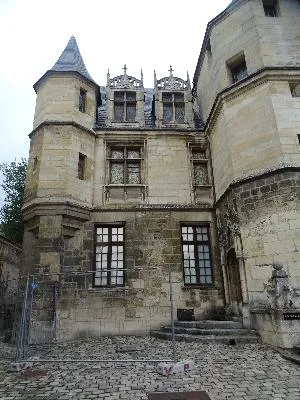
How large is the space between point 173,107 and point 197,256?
270 inches

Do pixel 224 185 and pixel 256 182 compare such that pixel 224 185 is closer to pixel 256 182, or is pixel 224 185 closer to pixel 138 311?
pixel 256 182

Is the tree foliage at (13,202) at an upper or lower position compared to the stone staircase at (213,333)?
upper

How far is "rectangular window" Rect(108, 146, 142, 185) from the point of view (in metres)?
12.2

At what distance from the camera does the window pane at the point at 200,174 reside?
40.7 feet

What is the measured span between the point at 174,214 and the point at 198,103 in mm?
6915

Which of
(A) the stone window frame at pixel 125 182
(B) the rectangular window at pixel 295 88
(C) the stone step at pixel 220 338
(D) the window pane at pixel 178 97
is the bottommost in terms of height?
(C) the stone step at pixel 220 338

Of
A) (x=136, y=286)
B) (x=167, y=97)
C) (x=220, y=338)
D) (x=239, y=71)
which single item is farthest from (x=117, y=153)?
(x=220, y=338)

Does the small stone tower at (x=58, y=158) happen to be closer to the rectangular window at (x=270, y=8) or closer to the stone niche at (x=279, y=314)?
the stone niche at (x=279, y=314)

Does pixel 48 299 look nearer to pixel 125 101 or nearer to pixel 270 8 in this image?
pixel 125 101

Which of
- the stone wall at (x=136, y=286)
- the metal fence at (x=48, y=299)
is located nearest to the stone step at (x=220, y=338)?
the metal fence at (x=48, y=299)

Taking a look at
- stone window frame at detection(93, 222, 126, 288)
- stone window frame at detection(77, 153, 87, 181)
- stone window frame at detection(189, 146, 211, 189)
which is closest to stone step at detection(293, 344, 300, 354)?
stone window frame at detection(93, 222, 126, 288)

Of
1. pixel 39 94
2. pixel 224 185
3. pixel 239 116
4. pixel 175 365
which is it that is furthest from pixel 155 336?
pixel 39 94

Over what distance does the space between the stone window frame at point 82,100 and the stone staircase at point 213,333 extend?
9180 mm

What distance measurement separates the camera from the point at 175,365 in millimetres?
5254
